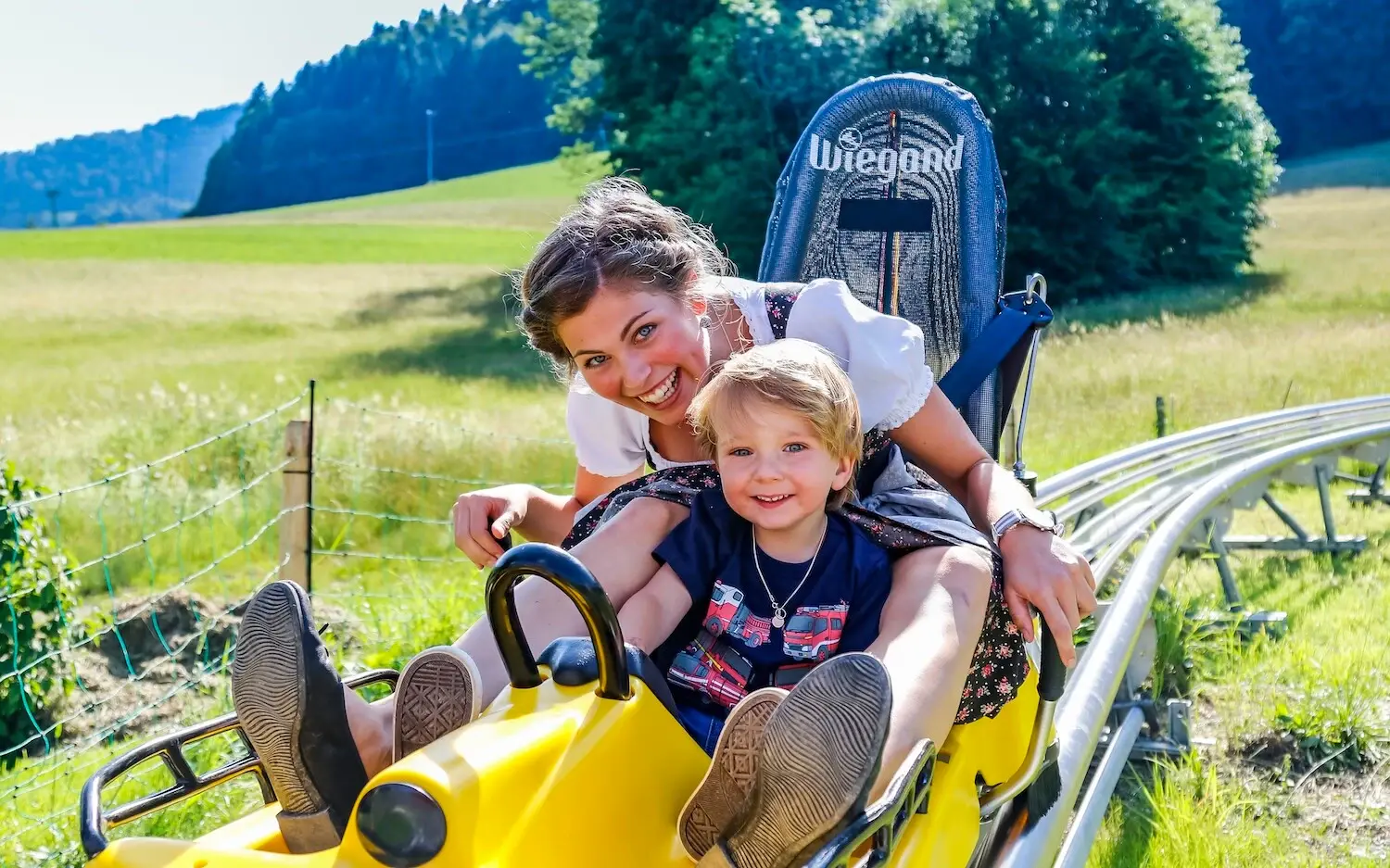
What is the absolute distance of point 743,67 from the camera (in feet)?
73.7

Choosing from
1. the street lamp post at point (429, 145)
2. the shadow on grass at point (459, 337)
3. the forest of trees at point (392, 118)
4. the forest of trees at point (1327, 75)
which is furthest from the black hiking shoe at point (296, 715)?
the forest of trees at point (392, 118)

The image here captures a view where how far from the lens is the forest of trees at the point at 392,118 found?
3649 inches

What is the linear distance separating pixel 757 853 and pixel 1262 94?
58293mm

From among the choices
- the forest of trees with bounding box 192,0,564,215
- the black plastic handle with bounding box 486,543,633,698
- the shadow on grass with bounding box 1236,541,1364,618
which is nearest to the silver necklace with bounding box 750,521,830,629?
the black plastic handle with bounding box 486,543,633,698

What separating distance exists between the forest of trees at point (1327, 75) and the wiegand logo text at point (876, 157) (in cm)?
5410

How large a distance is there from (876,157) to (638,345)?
1506 millimetres

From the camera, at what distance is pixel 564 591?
1.75 metres

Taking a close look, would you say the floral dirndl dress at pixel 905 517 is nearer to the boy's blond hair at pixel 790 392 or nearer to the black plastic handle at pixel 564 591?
the boy's blond hair at pixel 790 392

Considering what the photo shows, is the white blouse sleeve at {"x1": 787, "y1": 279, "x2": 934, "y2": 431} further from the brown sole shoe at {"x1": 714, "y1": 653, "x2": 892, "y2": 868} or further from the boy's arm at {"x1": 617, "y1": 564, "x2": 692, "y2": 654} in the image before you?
the brown sole shoe at {"x1": 714, "y1": 653, "x2": 892, "y2": 868}

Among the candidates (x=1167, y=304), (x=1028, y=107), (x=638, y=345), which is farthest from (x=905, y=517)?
(x=1028, y=107)

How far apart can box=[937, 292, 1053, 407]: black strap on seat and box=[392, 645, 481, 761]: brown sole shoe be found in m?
1.62

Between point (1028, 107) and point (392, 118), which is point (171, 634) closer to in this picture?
point (1028, 107)

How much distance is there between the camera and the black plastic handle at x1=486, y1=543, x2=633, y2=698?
168cm

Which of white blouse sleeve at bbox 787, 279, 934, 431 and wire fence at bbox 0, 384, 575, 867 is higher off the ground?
white blouse sleeve at bbox 787, 279, 934, 431
